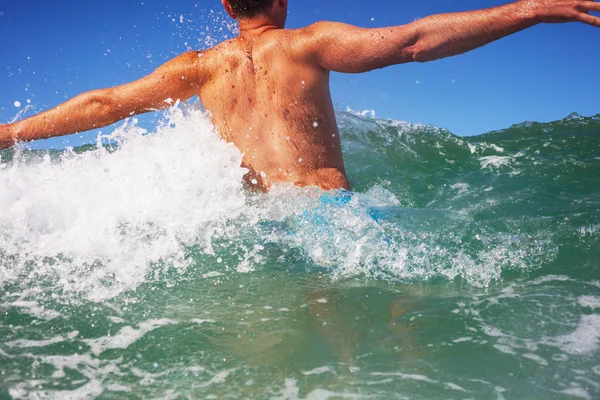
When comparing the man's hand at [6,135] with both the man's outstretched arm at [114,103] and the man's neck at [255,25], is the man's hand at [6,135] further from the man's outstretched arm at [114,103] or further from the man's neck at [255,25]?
the man's neck at [255,25]

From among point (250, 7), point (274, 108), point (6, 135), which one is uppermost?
point (250, 7)

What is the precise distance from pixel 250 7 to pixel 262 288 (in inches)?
71.8

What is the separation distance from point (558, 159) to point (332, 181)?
4.09 metres

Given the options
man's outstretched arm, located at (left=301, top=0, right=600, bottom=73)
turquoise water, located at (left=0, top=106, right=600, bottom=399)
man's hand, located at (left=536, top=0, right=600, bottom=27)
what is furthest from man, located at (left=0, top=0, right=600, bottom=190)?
man's hand, located at (left=536, top=0, right=600, bottom=27)

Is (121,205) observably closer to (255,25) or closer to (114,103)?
(114,103)

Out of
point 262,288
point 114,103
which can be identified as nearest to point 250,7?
point 114,103

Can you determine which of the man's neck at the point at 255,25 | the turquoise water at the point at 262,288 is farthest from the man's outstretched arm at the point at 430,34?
the turquoise water at the point at 262,288

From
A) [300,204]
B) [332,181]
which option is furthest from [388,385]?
[332,181]

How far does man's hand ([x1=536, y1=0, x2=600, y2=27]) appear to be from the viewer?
2473mm

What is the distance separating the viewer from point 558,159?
6160 mm

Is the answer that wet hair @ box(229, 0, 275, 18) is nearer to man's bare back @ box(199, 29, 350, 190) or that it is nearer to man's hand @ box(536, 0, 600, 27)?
man's bare back @ box(199, 29, 350, 190)

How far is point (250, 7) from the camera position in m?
3.28

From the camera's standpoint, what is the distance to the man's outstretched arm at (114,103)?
337 centimetres

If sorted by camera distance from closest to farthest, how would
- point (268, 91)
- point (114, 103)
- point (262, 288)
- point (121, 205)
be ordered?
point (262, 288), point (268, 91), point (121, 205), point (114, 103)
